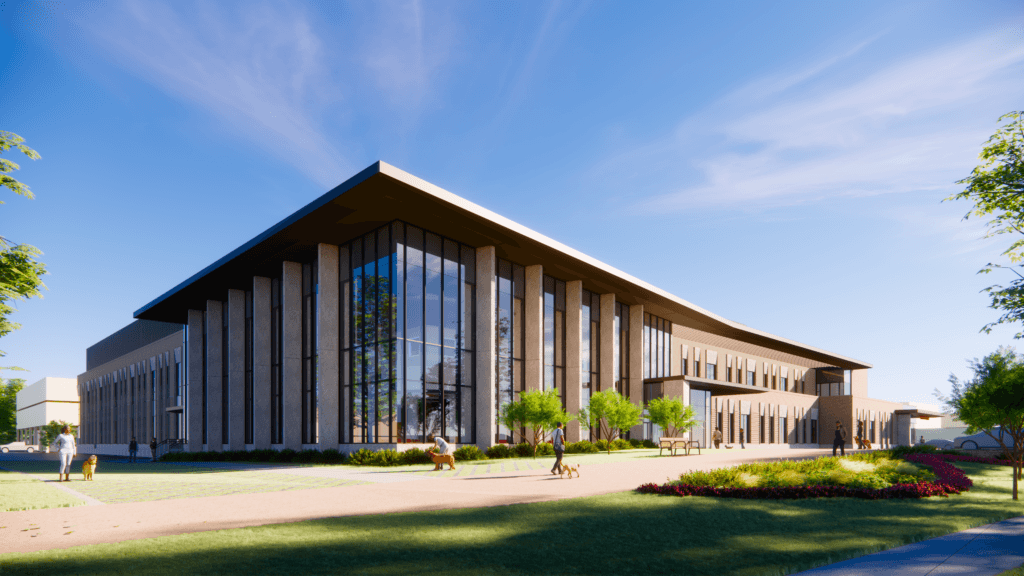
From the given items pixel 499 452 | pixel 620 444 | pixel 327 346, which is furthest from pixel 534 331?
pixel 327 346

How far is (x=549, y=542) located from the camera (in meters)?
8.88

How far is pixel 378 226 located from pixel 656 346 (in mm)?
26313

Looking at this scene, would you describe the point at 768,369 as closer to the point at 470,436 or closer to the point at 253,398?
the point at 470,436

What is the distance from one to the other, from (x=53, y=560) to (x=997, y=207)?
26.3m

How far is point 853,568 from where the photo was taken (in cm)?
723

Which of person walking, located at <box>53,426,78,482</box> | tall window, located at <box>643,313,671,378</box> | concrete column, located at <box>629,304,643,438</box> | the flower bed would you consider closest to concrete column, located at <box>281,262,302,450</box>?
person walking, located at <box>53,426,78,482</box>

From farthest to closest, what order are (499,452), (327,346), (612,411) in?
1. (612,411)
2. (327,346)
3. (499,452)

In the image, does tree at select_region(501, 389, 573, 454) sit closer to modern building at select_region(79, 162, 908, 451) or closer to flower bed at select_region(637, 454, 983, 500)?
modern building at select_region(79, 162, 908, 451)

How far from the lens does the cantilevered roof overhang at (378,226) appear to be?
86.7ft

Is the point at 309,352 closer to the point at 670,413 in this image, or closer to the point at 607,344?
the point at 607,344

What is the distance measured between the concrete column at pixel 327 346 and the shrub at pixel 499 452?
7.23m

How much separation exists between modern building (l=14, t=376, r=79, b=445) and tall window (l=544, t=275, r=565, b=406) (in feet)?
359

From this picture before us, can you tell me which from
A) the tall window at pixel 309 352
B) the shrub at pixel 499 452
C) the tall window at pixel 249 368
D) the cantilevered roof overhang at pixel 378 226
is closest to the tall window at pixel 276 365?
the cantilevered roof overhang at pixel 378 226

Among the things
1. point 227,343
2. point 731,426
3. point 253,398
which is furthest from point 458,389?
point 731,426
